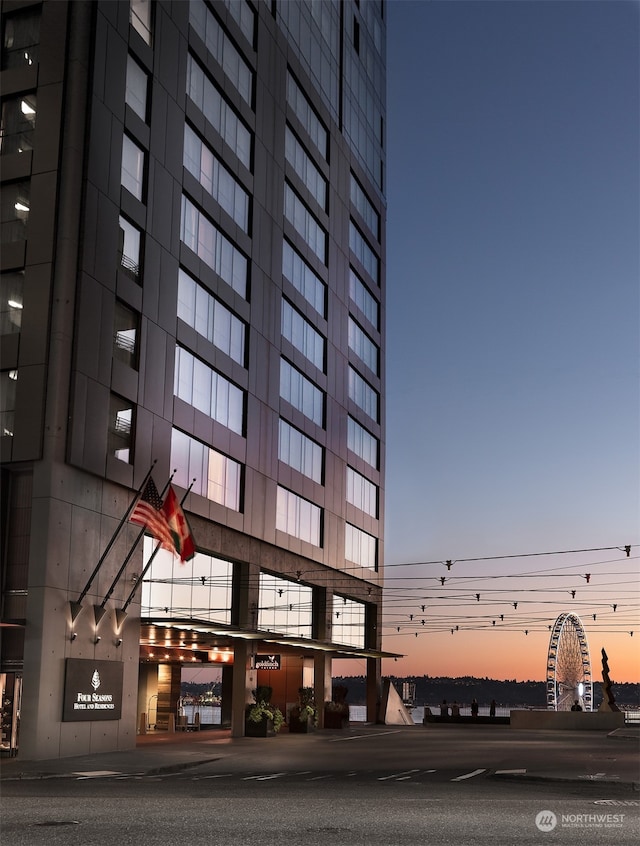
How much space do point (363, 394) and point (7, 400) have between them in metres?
39.8

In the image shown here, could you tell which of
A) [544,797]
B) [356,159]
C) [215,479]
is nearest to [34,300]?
[215,479]

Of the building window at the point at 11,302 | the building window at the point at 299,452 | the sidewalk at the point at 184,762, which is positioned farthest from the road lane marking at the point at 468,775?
the building window at the point at 299,452

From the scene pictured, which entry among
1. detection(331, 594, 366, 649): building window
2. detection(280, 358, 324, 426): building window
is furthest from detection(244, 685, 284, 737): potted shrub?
detection(280, 358, 324, 426): building window

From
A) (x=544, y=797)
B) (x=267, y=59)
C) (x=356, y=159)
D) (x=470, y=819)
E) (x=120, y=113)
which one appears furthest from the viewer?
(x=356, y=159)

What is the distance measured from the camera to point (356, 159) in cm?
7694

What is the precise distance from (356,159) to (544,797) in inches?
2473

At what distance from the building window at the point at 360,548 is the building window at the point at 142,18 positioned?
3539 cm

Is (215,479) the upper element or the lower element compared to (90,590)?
upper

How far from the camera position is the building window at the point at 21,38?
135 ft

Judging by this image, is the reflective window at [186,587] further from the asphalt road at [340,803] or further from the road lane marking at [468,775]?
the road lane marking at [468,775]

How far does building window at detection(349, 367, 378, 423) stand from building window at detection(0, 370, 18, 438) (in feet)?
118

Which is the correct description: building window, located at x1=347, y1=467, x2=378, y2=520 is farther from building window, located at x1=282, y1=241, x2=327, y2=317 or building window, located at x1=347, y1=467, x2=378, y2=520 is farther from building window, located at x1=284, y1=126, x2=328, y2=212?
building window, located at x1=284, y1=126, x2=328, y2=212

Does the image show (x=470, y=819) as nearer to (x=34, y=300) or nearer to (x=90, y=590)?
(x=90, y=590)

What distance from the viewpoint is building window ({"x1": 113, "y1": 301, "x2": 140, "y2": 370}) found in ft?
135
